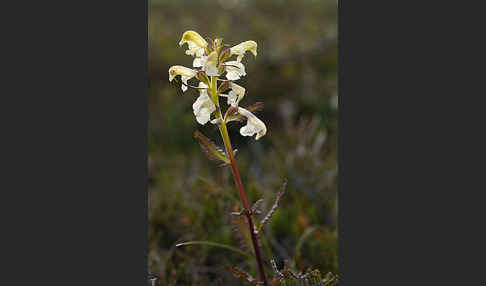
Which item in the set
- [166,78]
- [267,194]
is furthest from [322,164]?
[166,78]

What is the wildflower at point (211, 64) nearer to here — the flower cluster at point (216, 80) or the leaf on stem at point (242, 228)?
the flower cluster at point (216, 80)

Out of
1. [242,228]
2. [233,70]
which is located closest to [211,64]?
[233,70]

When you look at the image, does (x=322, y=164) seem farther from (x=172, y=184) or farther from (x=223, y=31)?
(x=223, y=31)

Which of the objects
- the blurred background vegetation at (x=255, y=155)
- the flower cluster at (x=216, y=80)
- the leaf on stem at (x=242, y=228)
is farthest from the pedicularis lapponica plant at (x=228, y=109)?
the blurred background vegetation at (x=255, y=155)

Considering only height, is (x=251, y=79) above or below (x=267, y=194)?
above

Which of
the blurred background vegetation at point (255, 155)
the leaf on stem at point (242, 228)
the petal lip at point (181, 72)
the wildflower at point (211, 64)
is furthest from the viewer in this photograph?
the blurred background vegetation at point (255, 155)

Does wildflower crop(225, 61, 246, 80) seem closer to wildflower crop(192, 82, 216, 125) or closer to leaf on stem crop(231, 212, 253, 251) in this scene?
wildflower crop(192, 82, 216, 125)

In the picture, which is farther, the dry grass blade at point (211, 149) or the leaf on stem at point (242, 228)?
the leaf on stem at point (242, 228)
